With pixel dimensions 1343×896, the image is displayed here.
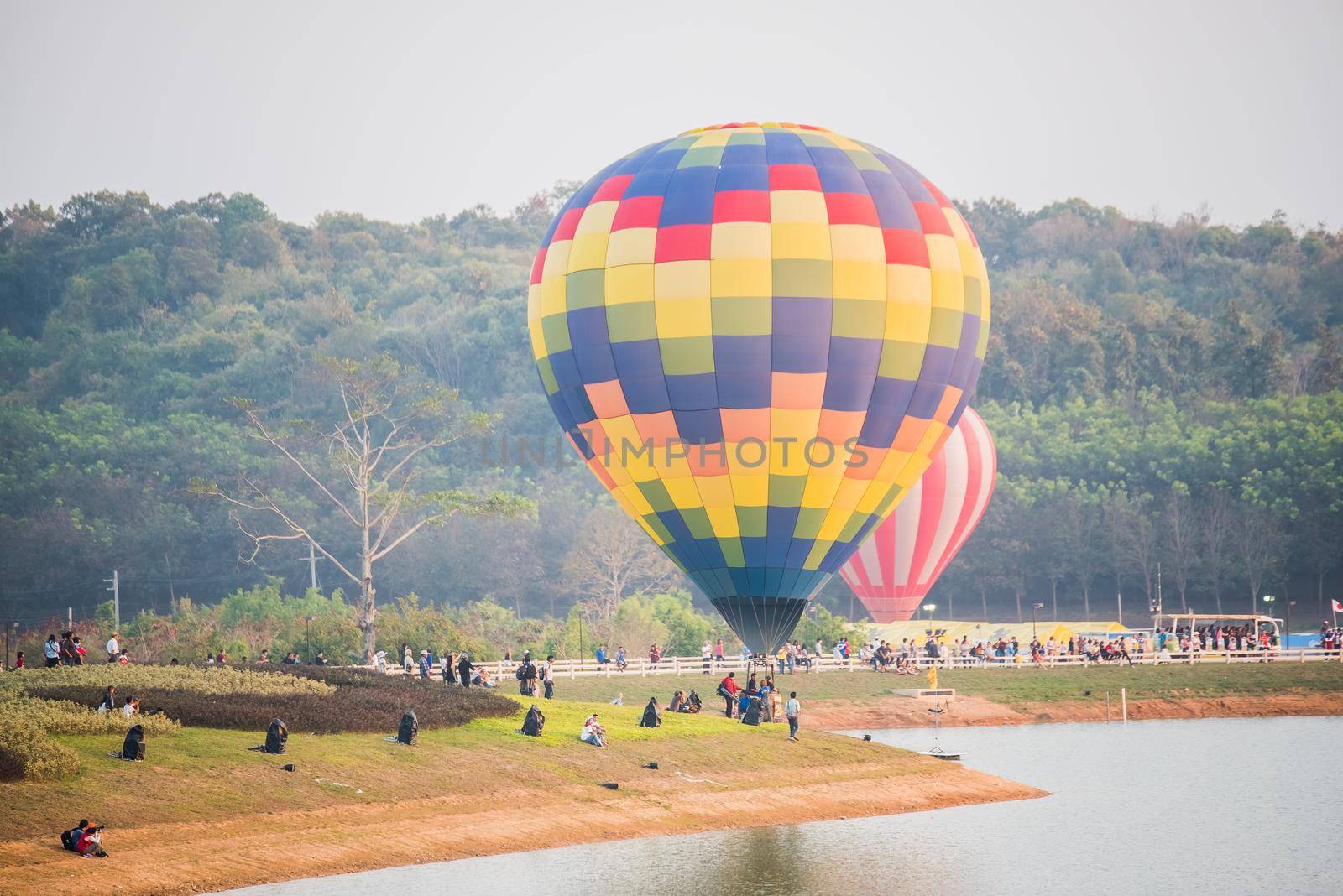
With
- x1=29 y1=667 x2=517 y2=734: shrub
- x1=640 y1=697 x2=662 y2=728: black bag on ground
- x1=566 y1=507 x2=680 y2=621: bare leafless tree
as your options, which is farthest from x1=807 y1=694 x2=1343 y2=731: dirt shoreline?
x1=566 y1=507 x2=680 y2=621: bare leafless tree

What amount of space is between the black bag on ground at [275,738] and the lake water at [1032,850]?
4677 millimetres

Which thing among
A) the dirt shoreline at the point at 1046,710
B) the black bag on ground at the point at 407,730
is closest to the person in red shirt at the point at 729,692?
the dirt shoreline at the point at 1046,710

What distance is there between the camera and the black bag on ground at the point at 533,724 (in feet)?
133

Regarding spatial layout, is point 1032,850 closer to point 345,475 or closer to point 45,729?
point 45,729

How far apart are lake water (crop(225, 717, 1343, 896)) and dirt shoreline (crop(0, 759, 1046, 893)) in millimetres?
577

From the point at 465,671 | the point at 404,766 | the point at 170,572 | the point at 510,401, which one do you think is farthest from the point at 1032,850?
the point at 510,401

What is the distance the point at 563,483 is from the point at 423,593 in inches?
607

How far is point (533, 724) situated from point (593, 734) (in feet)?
4.74

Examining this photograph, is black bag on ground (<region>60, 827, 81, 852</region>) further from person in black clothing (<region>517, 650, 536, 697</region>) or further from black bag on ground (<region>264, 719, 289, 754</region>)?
person in black clothing (<region>517, 650, 536, 697</region>)

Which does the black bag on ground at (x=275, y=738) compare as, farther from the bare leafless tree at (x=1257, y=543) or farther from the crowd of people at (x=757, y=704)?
the bare leafless tree at (x=1257, y=543)

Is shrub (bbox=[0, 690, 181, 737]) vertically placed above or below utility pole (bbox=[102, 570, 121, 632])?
below

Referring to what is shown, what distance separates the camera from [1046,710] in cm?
6228

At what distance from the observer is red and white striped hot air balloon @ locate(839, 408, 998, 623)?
79.6m

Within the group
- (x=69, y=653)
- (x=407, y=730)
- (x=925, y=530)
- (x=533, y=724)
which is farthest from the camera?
(x=925, y=530)
